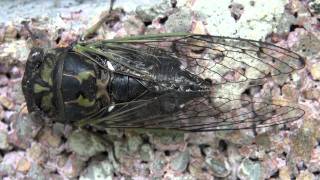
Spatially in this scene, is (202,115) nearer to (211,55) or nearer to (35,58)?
(211,55)

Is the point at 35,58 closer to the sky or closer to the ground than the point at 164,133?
closer to the sky

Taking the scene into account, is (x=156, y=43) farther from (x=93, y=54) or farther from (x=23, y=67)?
(x=23, y=67)

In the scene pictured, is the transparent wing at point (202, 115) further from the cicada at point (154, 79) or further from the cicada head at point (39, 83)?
the cicada head at point (39, 83)

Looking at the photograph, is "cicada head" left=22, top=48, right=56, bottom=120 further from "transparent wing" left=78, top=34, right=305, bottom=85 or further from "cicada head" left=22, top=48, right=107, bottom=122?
"transparent wing" left=78, top=34, right=305, bottom=85

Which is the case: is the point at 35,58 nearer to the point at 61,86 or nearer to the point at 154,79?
the point at 61,86

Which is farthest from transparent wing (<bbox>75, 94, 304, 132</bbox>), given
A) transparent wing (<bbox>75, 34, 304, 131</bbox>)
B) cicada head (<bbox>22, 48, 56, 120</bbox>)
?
cicada head (<bbox>22, 48, 56, 120</bbox>)

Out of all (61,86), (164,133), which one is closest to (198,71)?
(164,133)

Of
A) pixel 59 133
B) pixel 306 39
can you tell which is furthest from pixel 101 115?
pixel 306 39
